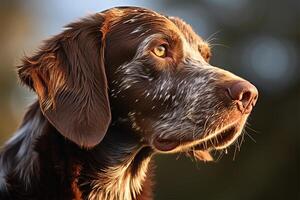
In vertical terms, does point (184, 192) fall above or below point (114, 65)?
below

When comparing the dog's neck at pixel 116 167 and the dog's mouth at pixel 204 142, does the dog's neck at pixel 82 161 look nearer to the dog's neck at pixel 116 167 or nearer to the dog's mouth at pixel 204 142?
the dog's neck at pixel 116 167

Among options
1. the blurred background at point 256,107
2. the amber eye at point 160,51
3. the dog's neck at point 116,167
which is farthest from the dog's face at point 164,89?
the blurred background at point 256,107

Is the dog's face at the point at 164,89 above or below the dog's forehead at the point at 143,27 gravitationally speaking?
below

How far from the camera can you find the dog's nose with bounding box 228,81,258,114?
3.89 m

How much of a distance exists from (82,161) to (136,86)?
498 millimetres

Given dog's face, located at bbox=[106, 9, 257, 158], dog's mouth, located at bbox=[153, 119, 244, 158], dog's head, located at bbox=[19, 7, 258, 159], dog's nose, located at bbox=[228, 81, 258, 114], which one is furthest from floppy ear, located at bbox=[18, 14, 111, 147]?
dog's nose, located at bbox=[228, 81, 258, 114]

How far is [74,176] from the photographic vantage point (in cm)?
416

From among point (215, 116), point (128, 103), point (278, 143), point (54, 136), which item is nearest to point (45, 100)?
point (54, 136)

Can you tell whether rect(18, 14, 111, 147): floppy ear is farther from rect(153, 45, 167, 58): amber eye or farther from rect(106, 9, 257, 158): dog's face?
rect(153, 45, 167, 58): amber eye

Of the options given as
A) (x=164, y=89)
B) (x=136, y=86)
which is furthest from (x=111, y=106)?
(x=164, y=89)

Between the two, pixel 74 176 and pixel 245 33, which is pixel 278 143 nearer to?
pixel 245 33

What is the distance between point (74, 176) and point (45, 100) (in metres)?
0.45

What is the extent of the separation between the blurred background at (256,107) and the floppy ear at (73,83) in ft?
27.4

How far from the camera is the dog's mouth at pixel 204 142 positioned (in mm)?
4145
